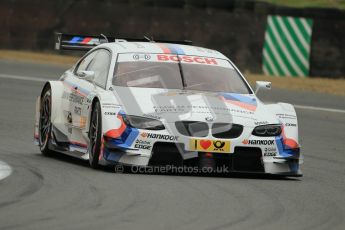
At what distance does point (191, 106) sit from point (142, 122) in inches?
21.1

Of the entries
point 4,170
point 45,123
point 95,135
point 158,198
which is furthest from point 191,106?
point 45,123

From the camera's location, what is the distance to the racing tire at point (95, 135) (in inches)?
396

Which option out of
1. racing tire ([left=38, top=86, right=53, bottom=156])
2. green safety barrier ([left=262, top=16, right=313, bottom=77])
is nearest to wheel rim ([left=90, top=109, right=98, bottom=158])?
racing tire ([left=38, top=86, right=53, bottom=156])

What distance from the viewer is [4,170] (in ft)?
31.3

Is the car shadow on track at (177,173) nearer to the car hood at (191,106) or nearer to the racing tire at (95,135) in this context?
the racing tire at (95,135)

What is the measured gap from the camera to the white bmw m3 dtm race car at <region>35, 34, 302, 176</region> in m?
9.86

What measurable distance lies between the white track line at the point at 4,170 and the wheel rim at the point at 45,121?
154 cm

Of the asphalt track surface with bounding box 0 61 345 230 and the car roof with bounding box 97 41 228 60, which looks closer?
the asphalt track surface with bounding box 0 61 345 230

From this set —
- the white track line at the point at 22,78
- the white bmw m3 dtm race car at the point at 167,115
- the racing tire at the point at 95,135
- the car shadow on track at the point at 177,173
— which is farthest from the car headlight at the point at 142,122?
the white track line at the point at 22,78

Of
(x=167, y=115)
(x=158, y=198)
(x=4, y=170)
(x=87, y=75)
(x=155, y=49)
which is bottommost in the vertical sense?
(x=4, y=170)

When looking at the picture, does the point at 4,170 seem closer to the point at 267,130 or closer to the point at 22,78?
the point at 267,130

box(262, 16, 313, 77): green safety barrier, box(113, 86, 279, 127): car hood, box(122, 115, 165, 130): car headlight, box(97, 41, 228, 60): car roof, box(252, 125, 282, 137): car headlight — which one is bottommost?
box(262, 16, 313, 77): green safety barrier

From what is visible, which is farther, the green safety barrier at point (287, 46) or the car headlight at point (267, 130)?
the green safety barrier at point (287, 46)

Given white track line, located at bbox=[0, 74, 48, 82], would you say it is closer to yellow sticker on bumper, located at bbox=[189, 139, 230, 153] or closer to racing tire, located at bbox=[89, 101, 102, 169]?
racing tire, located at bbox=[89, 101, 102, 169]
